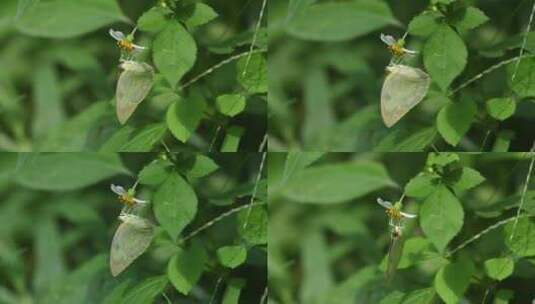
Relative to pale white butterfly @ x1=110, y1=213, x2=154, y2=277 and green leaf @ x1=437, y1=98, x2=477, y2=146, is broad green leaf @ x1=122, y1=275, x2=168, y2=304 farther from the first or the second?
green leaf @ x1=437, y1=98, x2=477, y2=146

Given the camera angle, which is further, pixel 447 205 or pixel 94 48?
pixel 94 48

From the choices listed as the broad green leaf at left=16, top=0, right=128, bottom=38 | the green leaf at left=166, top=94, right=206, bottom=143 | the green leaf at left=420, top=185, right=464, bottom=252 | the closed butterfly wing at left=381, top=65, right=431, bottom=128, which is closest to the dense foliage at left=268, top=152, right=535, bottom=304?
the green leaf at left=420, top=185, right=464, bottom=252

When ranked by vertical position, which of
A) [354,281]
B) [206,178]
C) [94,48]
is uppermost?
[94,48]

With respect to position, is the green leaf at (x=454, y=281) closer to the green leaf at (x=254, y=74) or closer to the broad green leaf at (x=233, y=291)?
the broad green leaf at (x=233, y=291)

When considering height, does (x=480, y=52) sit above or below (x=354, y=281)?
above

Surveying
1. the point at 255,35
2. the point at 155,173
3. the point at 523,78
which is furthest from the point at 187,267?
Answer: the point at 523,78

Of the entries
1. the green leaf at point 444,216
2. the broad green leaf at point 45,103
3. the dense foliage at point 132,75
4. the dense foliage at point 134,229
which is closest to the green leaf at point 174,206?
the dense foliage at point 134,229

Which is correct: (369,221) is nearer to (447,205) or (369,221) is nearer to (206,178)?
(447,205)

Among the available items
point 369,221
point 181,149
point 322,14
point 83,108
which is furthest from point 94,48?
point 369,221
